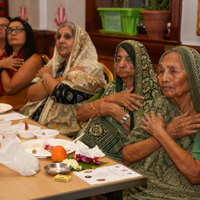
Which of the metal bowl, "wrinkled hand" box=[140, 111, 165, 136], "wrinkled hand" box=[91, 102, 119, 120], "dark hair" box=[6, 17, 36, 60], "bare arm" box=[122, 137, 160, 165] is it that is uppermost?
"dark hair" box=[6, 17, 36, 60]

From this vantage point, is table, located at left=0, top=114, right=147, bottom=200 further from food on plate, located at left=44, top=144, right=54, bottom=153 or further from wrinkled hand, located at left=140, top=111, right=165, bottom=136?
wrinkled hand, located at left=140, top=111, right=165, bottom=136

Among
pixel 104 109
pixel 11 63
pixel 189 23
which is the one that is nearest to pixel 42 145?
pixel 104 109

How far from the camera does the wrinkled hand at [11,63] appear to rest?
12.3ft

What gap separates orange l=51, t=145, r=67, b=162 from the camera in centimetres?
178

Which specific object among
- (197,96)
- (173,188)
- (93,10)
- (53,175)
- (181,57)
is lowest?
(173,188)

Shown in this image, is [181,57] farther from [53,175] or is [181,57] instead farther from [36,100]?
[36,100]

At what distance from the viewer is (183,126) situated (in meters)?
1.94

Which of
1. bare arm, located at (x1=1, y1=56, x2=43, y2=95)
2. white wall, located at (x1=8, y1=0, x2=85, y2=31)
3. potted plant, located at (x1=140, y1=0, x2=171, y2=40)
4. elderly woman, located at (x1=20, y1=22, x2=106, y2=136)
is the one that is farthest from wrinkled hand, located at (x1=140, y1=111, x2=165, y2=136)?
white wall, located at (x1=8, y1=0, x2=85, y2=31)

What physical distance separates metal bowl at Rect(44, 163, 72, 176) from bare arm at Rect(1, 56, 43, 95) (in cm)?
210

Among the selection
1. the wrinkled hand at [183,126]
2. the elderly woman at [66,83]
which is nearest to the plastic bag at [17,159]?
the wrinkled hand at [183,126]

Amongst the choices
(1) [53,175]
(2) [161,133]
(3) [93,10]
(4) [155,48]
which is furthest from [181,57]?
(3) [93,10]

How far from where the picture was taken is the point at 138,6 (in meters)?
4.08

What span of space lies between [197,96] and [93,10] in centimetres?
276

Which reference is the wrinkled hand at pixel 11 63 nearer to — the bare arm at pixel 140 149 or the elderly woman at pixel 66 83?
the elderly woman at pixel 66 83
